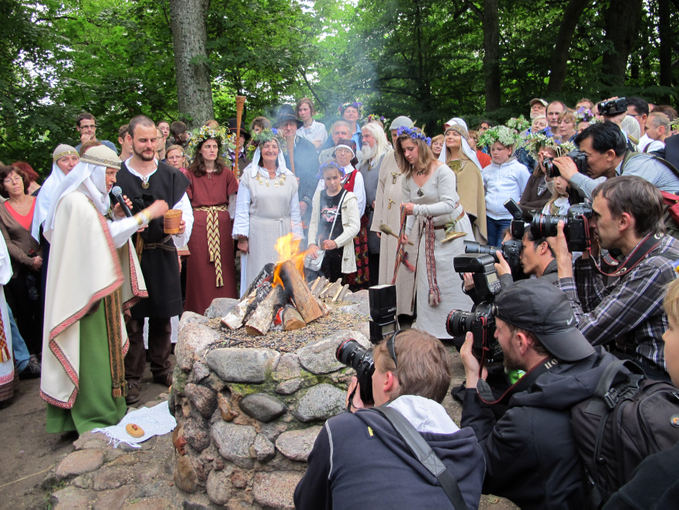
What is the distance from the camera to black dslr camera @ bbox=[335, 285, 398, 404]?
2043mm

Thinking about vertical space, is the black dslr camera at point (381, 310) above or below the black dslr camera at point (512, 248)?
below

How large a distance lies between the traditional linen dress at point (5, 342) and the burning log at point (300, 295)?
9.30ft

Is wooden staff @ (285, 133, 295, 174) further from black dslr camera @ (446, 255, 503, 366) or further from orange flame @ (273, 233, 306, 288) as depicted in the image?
black dslr camera @ (446, 255, 503, 366)

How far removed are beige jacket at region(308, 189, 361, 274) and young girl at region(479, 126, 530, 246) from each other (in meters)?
1.61

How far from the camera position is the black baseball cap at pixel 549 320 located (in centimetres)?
194

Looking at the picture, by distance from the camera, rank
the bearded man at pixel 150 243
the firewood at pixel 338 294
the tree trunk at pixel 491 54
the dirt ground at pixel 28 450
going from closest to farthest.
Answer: the dirt ground at pixel 28 450, the firewood at pixel 338 294, the bearded man at pixel 150 243, the tree trunk at pixel 491 54

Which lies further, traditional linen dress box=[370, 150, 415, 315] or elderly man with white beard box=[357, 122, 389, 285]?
elderly man with white beard box=[357, 122, 389, 285]

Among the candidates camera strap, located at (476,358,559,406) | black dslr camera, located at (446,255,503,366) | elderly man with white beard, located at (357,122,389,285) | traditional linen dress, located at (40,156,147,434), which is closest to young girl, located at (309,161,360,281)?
elderly man with white beard, located at (357,122,389,285)

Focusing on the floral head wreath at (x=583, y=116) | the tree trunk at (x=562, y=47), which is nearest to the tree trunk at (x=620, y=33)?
the tree trunk at (x=562, y=47)

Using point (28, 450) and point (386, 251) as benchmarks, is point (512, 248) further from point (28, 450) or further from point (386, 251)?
point (28, 450)

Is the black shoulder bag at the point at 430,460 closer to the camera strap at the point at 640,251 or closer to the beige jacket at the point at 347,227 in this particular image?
the camera strap at the point at 640,251

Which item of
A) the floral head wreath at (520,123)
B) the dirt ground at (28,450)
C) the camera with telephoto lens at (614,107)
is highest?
the floral head wreath at (520,123)

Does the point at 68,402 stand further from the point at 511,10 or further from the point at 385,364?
the point at 511,10

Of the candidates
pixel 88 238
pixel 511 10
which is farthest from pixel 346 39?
pixel 88 238
